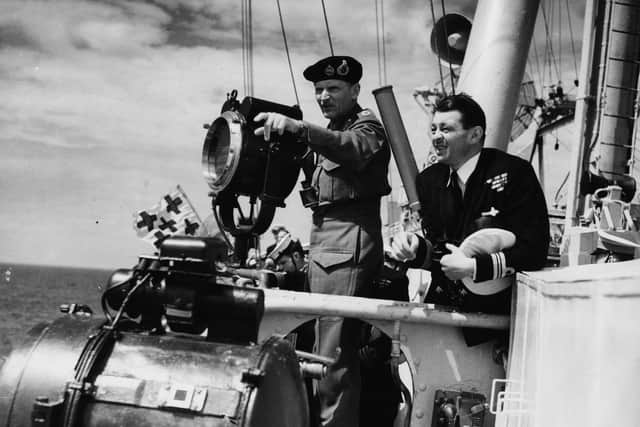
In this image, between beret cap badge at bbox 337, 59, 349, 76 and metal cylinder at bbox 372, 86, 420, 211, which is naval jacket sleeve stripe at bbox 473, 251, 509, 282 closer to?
beret cap badge at bbox 337, 59, 349, 76

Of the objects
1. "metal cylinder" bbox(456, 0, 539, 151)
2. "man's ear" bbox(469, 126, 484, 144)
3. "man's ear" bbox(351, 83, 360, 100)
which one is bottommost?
"man's ear" bbox(469, 126, 484, 144)

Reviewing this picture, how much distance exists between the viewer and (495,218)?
287cm

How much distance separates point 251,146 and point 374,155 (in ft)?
2.21

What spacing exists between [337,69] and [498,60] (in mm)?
2111

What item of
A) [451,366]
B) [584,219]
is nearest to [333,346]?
[451,366]

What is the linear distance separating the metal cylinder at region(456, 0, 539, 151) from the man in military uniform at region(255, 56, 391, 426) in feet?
5.58

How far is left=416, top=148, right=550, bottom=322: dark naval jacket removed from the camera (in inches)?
109

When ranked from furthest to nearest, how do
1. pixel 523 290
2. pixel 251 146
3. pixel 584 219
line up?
pixel 584 219, pixel 251 146, pixel 523 290

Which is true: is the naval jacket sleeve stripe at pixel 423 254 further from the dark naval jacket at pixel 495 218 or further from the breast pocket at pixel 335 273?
the breast pocket at pixel 335 273

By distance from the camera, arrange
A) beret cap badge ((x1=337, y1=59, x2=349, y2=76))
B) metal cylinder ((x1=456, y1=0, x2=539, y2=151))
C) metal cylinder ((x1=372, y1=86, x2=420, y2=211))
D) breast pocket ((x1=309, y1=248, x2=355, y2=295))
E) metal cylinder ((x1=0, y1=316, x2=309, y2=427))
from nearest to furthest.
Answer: metal cylinder ((x1=0, y1=316, x2=309, y2=427)) → breast pocket ((x1=309, y1=248, x2=355, y2=295)) → beret cap badge ((x1=337, y1=59, x2=349, y2=76)) → metal cylinder ((x1=372, y1=86, x2=420, y2=211)) → metal cylinder ((x1=456, y1=0, x2=539, y2=151))

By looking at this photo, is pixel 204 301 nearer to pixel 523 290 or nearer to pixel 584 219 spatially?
pixel 523 290

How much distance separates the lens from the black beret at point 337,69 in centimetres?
350

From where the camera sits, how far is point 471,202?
2998 mm

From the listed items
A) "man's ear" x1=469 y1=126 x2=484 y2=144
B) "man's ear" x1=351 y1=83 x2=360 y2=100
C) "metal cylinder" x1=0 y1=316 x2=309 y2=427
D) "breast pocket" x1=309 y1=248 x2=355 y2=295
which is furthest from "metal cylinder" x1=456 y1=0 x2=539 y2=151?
"metal cylinder" x1=0 y1=316 x2=309 y2=427
